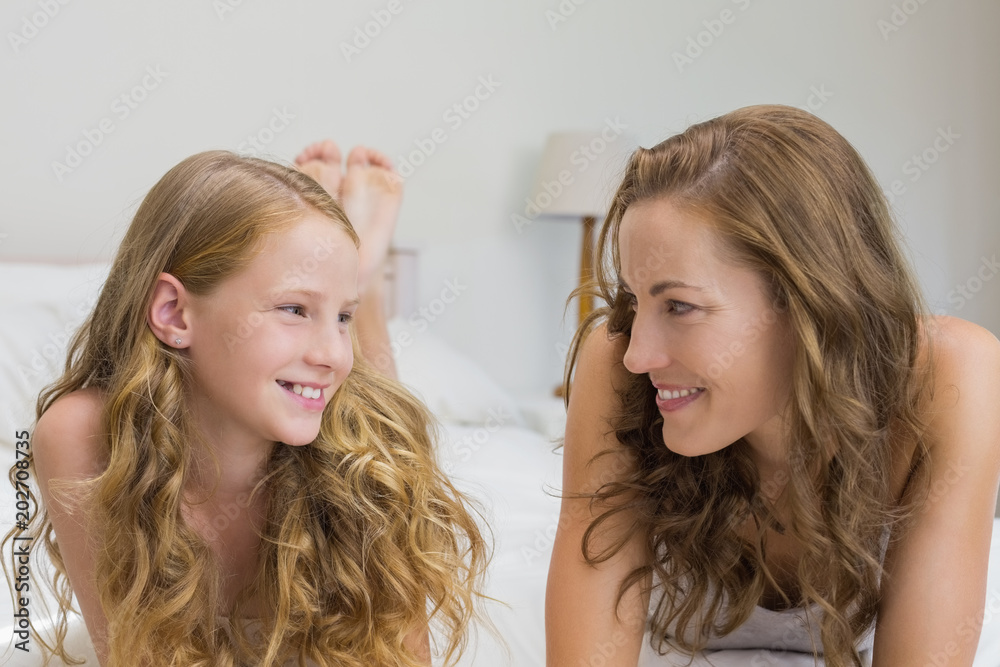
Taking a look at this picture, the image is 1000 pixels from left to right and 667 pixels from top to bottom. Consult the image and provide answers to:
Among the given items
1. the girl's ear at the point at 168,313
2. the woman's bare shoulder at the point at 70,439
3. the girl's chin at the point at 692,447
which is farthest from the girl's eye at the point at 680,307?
the woman's bare shoulder at the point at 70,439

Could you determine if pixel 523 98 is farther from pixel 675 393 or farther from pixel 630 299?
pixel 675 393

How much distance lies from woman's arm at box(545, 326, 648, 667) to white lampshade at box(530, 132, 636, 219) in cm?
185

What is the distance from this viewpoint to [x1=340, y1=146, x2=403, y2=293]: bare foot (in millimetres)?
1859

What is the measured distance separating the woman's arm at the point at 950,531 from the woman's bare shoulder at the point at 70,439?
94 centimetres

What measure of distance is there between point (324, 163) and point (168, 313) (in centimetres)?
85

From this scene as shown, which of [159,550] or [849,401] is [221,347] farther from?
[849,401]

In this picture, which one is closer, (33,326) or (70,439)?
(70,439)

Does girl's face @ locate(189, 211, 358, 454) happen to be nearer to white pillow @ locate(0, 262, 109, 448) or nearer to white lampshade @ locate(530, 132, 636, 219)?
white pillow @ locate(0, 262, 109, 448)

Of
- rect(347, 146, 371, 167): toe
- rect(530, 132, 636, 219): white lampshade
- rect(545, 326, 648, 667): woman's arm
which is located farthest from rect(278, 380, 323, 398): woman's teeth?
rect(530, 132, 636, 219): white lampshade

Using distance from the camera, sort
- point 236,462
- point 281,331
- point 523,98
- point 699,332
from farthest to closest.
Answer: point 523,98 → point 236,462 → point 281,331 → point 699,332

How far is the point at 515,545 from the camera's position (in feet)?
4.91

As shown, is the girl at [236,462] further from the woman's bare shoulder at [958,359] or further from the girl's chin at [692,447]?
the woman's bare shoulder at [958,359]

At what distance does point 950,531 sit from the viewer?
995 millimetres

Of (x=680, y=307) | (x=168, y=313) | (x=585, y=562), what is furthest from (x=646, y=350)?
(x=168, y=313)
